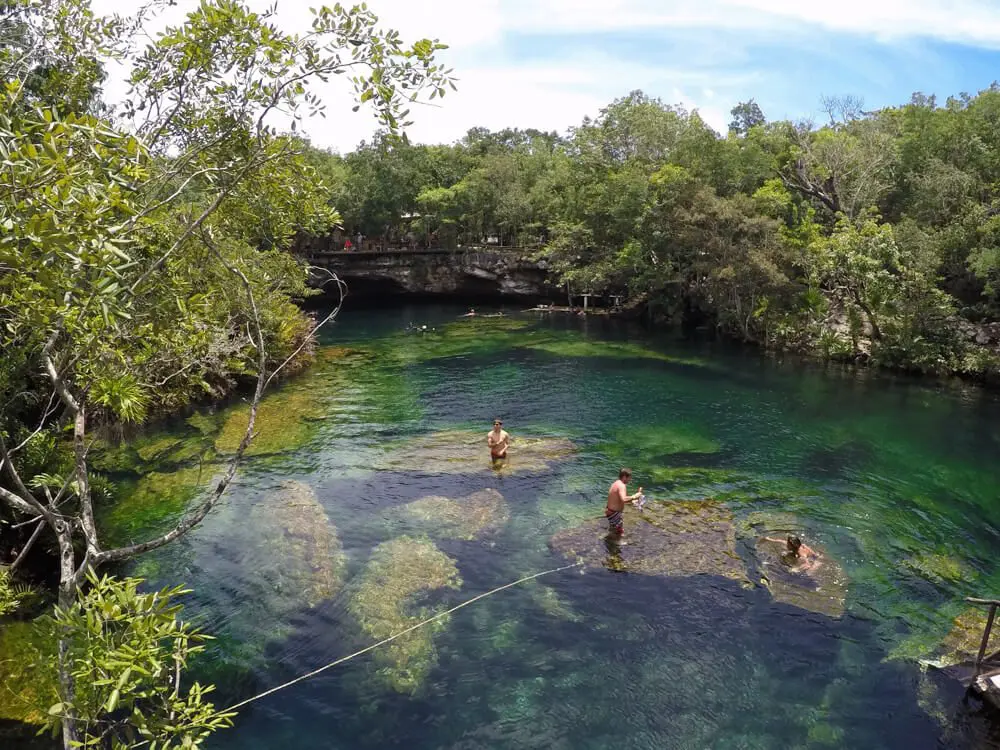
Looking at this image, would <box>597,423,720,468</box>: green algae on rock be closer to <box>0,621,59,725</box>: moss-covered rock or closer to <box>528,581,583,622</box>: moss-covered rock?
<box>528,581,583,622</box>: moss-covered rock

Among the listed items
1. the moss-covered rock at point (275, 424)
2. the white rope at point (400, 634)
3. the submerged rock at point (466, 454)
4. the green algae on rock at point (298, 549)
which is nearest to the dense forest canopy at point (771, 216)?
the moss-covered rock at point (275, 424)

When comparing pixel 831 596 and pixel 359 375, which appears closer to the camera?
pixel 831 596

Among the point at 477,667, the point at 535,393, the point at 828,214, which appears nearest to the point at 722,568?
the point at 477,667

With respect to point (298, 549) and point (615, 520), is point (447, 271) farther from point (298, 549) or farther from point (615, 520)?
point (615, 520)

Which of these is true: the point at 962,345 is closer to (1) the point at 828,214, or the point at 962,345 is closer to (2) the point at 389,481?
(1) the point at 828,214

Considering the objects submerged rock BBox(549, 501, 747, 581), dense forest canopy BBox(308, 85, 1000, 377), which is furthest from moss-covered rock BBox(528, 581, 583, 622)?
dense forest canopy BBox(308, 85, 1000, 377)

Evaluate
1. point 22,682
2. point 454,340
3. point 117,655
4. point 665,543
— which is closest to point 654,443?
point 665,543

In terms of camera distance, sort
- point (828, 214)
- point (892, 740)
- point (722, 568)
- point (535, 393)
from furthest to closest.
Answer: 1. point (828, 214)
2. point (535, 393)
3. point (722, 568)
4. point (892, 740)
